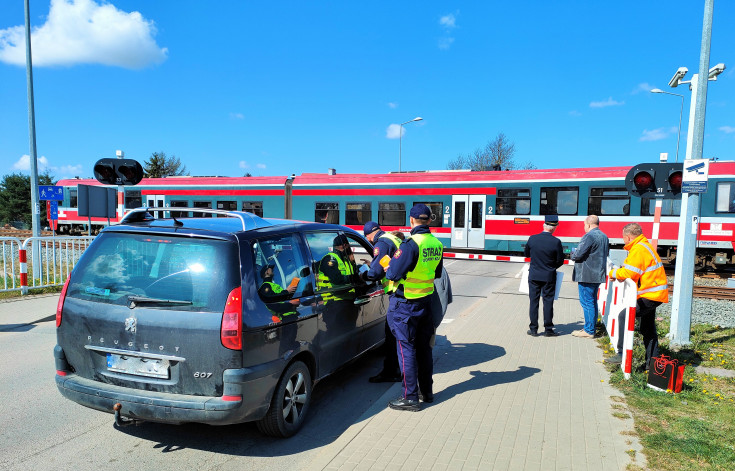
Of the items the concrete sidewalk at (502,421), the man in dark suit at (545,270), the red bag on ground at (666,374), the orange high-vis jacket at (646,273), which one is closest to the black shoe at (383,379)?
the concrete sidewalk at (502,421)

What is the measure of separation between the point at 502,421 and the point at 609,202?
49.6ft

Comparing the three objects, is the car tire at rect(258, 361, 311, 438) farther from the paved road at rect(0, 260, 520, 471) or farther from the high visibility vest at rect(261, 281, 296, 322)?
the high visibility vest at rect(261, 281, 296, 322)

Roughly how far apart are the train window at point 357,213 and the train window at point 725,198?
1249 cm

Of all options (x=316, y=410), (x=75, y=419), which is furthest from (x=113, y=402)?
(x=316, y=410)

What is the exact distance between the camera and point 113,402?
3.36 meters

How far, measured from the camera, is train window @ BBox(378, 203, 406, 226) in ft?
66.1

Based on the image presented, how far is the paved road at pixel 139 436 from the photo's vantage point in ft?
11.3

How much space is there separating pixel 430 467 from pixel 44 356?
5.28 metres

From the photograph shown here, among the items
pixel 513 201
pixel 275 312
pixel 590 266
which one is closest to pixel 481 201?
pixel 513 201

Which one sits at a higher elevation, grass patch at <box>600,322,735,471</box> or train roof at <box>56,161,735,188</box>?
train roof at <box>56,161,735,188</box>

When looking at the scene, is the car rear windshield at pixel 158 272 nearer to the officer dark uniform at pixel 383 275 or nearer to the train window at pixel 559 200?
the officer dark uniform at pixel 383 275

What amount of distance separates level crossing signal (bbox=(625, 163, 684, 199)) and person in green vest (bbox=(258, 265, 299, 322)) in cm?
545

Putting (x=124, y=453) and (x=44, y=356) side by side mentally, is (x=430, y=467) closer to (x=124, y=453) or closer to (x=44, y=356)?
(x=124, y=453)

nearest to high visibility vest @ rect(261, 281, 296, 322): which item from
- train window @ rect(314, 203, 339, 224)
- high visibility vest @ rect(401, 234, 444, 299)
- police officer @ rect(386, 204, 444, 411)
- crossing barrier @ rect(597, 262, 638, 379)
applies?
police officer @ rect(386, 204, 444, 411)
